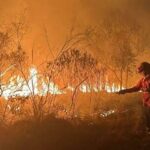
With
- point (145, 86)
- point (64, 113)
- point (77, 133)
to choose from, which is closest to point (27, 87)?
point (64, 113)

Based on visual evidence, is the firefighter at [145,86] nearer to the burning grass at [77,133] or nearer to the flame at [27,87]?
the burning grass at [77,133]

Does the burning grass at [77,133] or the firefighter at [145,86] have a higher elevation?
the firefighter at [145,86]

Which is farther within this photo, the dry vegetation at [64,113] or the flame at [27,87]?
the flame at [27,87]

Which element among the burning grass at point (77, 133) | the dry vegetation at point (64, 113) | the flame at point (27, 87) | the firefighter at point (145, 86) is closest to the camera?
the firefighter at point (145, 86)

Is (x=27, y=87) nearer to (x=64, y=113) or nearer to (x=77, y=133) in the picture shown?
(x=64, y=113)

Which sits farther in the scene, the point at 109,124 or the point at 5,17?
the point at 5,17

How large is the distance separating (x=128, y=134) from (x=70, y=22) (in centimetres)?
1497

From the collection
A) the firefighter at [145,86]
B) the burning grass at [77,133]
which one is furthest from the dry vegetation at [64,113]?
the firefighter at [145,86]

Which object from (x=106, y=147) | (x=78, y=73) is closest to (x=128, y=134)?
(x=106, y=147)

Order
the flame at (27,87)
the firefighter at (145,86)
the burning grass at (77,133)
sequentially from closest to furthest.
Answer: the firefighter at (145,86)
the burning grass at (77,133)
the flame at (27,87)

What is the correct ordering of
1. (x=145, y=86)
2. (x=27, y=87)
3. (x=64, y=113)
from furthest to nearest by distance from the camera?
(x=27, y=87), (x=64, y=113), (x=145, y=86)

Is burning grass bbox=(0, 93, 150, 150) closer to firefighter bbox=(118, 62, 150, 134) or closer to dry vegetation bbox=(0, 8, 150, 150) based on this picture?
dry vegetation bbox=(0, 8, 150, 150)

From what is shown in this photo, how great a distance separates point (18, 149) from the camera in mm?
9359

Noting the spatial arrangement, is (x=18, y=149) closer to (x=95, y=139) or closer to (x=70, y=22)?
(x=95, y=139)
